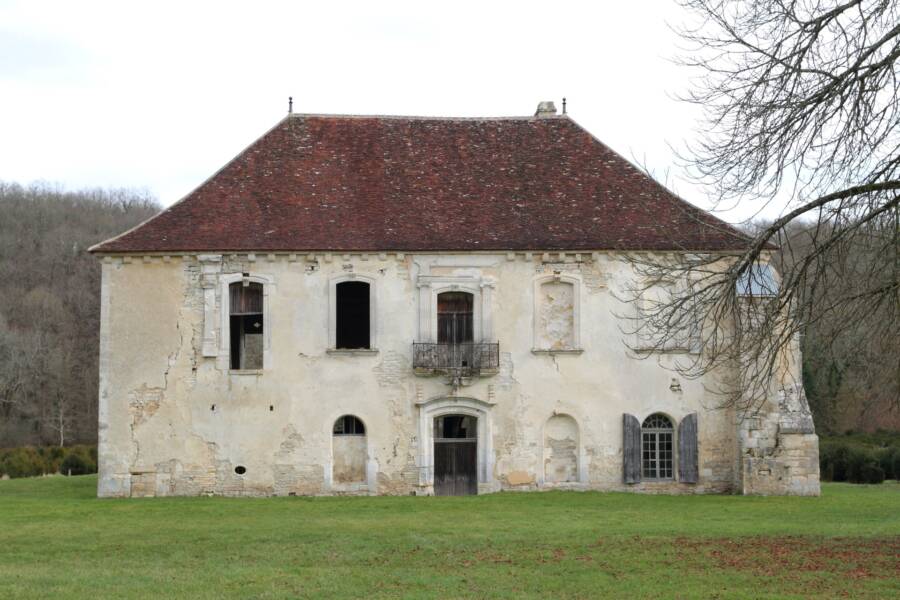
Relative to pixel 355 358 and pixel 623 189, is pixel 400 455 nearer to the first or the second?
pixel 355 358

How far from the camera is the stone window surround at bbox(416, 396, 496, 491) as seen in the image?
91.4 feet

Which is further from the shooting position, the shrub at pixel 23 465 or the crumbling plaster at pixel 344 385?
the shrub at pixel 23 465

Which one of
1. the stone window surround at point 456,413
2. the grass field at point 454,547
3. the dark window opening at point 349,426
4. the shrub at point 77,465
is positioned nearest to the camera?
the grass field at point 454,547

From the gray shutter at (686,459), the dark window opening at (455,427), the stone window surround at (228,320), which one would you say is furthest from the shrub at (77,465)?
the gray shutter at (686,459)

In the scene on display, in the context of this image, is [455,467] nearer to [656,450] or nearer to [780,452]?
[656,450]

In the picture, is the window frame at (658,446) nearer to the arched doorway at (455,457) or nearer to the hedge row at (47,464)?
the arched doorway at (455,457)

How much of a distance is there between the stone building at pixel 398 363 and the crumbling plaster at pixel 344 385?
36 mm

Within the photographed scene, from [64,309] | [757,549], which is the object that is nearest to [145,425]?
[757,549]

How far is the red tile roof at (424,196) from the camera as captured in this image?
2795 centimetres

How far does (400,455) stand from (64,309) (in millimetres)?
40712

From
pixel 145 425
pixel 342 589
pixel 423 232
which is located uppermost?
pixel 423 232

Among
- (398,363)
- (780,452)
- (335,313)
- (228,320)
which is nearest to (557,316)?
(398,363)

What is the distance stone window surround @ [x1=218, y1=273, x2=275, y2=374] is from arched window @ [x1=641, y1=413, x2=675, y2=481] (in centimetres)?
880

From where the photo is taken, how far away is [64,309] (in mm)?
63812
